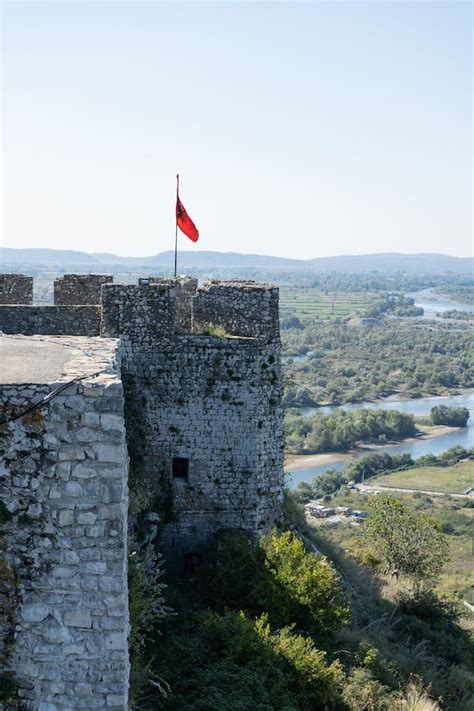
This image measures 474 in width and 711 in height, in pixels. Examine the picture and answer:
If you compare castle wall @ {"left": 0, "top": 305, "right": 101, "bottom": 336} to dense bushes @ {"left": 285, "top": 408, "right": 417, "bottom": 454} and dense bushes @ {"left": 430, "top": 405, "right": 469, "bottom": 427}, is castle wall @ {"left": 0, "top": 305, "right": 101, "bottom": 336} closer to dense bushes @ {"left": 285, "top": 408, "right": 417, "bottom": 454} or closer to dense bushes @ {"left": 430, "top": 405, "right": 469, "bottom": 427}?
dense bushes @ {"left": 285, "top": 408, "right": 417, "bottom": 454}

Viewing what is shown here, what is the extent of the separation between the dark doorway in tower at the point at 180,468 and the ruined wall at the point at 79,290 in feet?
12.5

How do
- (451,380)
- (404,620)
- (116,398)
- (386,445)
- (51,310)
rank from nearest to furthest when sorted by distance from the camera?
(116,398) → (51,310) → (404,620) → (386,445) → (451,380)

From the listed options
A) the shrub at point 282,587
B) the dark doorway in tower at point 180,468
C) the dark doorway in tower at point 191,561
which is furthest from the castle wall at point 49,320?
the shrub at point 282,587

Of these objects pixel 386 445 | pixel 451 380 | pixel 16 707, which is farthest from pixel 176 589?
pixel 451 380

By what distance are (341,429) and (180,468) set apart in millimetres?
72590

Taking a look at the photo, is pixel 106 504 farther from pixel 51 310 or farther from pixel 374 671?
pixel 51 310

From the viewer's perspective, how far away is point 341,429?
85.5 m

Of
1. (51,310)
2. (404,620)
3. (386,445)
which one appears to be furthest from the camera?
(386,445)

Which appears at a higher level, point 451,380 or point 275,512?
point 275,512

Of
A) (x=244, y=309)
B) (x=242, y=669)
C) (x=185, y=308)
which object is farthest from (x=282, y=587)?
(x=185, y=308)

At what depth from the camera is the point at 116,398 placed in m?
6.50

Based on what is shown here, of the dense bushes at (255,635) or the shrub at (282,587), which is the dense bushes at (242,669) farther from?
the shrub at (282,587)

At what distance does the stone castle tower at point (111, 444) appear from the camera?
21.3 ft

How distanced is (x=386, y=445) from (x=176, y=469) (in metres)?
76.3
